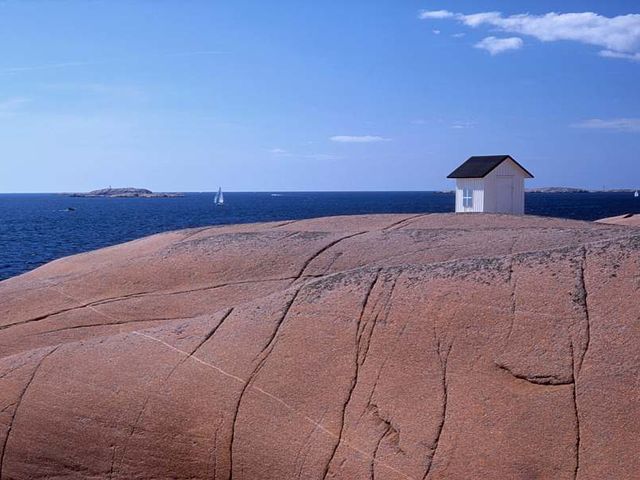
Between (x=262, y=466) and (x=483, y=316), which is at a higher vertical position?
(x=483, y=316)

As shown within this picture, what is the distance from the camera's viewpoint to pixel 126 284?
550 inches

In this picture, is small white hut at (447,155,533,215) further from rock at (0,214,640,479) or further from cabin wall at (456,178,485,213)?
rock at (0,214,640,479)

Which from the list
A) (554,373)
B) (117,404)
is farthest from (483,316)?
(117,404)

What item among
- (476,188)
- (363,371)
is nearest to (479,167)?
(476,188)

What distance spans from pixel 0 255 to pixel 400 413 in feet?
161

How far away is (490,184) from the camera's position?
106ft

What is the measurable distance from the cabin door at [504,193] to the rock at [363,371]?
65.2ft

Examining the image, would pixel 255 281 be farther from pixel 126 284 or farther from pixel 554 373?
pixel 554 373

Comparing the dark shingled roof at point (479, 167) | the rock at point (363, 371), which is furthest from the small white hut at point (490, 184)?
Answer: the rock at point (363, 371)

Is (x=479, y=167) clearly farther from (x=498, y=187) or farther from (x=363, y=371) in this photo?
(x=363, y=371)

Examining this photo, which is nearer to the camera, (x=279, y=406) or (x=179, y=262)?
(x=279, y=406)

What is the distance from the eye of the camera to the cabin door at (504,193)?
32719 mm

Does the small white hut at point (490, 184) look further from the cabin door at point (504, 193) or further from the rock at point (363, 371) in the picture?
the rock at point (363, 371)

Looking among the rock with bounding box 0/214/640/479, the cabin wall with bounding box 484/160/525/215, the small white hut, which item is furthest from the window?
the rock with bounding box 0/214/640/479
